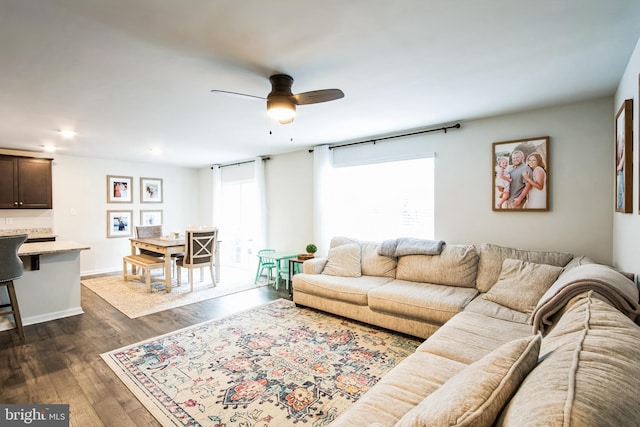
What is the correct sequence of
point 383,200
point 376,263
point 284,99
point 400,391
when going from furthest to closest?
point 383,200 → point 376,263 → point 284,99 → point 400,391

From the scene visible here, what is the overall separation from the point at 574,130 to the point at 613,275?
6.72 ft

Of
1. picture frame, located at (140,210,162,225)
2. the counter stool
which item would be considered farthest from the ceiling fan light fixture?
picture frame, located at (140,210,162,225)

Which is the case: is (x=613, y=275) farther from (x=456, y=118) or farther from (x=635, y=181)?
(x=456, y=118)

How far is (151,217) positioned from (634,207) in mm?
8078

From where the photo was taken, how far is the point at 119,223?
266 inches

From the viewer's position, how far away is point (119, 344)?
3.04m

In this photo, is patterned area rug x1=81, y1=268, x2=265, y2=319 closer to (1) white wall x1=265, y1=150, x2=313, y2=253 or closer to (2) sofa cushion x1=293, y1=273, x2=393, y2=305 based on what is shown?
(1) white wall x1=265, y1=150, x2=313, y2=253

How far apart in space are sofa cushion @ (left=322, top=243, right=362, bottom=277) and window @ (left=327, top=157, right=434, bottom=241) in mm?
607

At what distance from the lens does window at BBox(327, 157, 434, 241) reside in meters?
4.17

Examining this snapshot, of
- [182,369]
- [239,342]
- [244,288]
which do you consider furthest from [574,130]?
[244,288]

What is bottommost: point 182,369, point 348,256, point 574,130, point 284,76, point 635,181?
point 182,369

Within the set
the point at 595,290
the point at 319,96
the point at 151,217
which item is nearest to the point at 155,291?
the point at 151,217

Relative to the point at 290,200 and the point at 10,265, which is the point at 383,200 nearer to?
the point at 290,200

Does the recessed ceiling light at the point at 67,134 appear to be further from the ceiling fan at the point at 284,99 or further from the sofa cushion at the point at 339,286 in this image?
the sofa cushion at the point at 339,286
